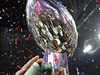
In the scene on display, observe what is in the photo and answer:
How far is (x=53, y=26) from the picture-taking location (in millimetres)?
457

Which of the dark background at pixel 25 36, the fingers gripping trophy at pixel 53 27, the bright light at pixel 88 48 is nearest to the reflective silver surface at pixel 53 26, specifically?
the fingers gripping trophy at pixel 53 27

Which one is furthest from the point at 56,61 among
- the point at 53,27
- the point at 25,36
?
the point at 25,36

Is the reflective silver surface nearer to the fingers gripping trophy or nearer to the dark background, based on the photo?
the fingers gripping trophy

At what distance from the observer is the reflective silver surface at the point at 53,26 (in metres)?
0.45

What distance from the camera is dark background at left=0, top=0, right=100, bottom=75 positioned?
257 cm

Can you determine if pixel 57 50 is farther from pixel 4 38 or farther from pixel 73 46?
pixel 4 38

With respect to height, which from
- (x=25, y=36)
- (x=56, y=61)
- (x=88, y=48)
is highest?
(x=25, y=36)

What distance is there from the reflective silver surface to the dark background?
1997mm

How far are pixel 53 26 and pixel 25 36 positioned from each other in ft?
11.1

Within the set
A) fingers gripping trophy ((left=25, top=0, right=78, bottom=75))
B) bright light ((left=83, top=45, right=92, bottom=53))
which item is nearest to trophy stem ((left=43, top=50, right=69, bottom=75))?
fingers gripping trophy ((left=25, top=0, right=78, bottom=75))

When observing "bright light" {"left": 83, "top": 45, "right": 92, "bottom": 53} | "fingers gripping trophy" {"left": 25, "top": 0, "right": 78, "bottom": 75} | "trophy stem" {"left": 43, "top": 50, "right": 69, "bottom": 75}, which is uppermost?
"bright light" {"left": 83, "top": 45, "right": 92, "bottom": 53}

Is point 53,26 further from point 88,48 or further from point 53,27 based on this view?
point 88,48

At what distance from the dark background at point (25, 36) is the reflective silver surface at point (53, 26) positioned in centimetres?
200

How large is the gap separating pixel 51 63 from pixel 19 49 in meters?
3.54
